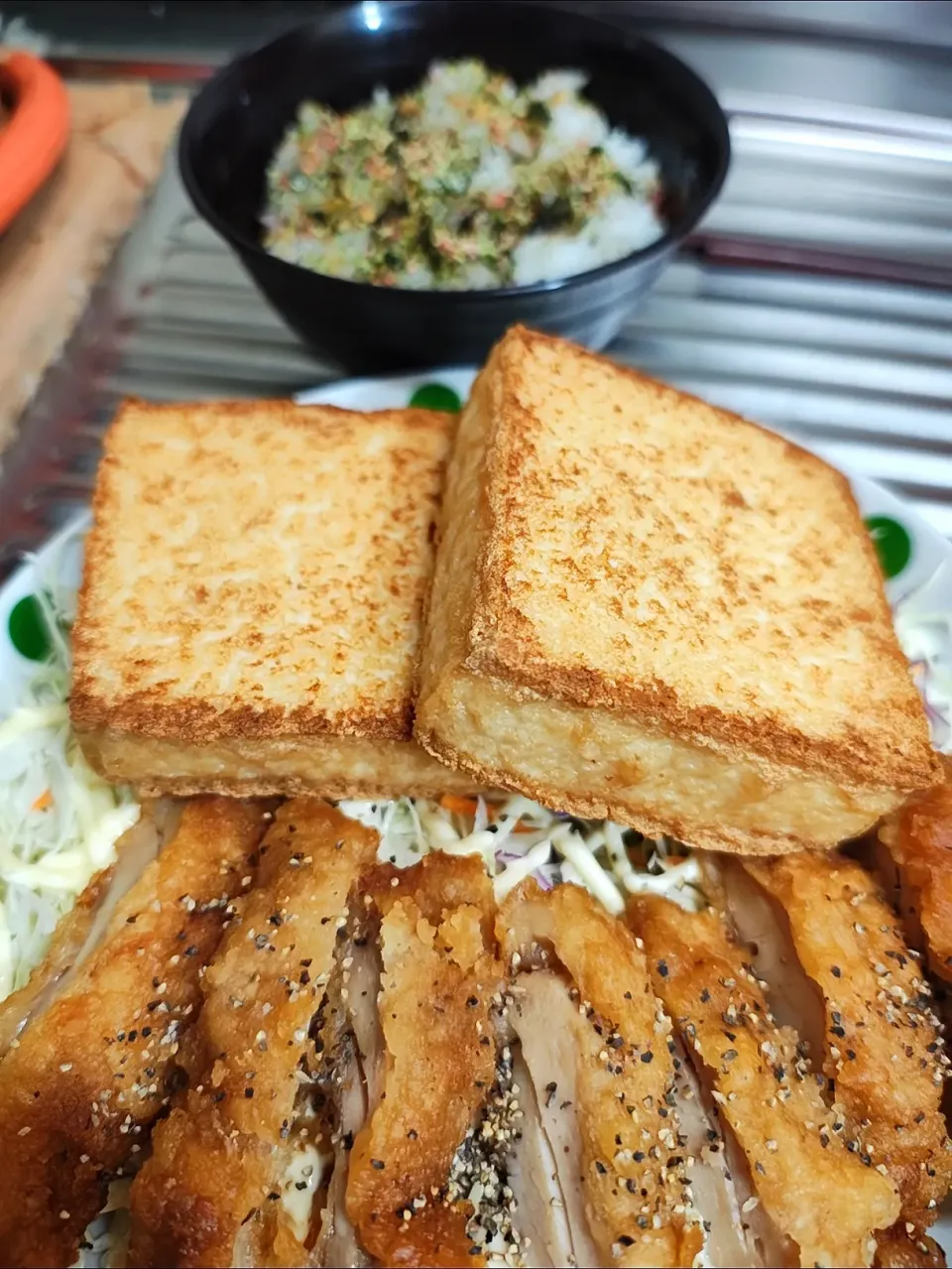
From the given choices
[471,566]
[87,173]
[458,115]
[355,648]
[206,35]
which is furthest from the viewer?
[206,35]

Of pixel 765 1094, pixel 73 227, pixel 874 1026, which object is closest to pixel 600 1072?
pixel 765 1094

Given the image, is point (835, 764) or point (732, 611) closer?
point (835, 764)

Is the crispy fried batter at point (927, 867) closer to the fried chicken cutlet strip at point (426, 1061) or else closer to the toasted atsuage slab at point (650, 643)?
the toasted atsuage slab at point (650, 643)

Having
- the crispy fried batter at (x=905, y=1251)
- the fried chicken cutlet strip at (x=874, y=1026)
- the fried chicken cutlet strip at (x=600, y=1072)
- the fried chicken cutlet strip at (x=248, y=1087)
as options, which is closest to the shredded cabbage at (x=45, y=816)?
the fried chicken cutlet strip at (x=248, y=1087)

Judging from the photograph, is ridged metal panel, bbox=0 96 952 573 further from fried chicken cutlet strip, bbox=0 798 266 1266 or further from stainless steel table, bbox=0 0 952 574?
fried chicken cutlet strip, bbox=0 798 266 1266

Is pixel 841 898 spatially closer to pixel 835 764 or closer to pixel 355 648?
pixel 835 764

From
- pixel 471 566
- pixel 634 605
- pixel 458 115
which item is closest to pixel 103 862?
pixel 471 566

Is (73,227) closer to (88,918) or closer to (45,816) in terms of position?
(45,816)
